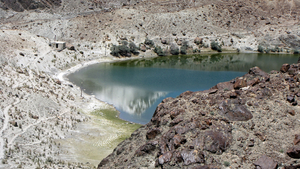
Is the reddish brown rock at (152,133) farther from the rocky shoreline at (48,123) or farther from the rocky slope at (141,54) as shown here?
the rocky shoreline at (48,123)

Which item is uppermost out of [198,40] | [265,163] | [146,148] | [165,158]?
[198,40]

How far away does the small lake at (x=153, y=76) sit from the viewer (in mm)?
39531

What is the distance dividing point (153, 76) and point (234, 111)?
1475 inches

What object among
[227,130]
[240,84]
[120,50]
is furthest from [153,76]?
[227,130]

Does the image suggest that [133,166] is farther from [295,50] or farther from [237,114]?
[295,50]

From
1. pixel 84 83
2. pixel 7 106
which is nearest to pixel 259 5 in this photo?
pixel 84 83

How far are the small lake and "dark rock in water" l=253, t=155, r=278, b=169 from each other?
70.3 feet

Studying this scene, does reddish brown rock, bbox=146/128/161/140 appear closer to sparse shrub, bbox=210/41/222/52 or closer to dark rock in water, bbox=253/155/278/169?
dark rock in water, bbox=253/155/278/169

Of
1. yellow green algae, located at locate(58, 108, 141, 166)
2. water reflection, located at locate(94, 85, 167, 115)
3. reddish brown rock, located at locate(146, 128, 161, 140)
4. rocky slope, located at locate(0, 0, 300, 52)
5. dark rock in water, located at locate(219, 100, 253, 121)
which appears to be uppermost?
rocky slope, located at locate(0, 0, 300, 52)

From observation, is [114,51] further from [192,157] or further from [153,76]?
[192,157]

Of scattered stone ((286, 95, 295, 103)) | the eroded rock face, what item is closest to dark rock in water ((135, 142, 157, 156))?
scattered stone ((286, 95, 295, 103))

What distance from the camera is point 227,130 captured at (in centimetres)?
1473

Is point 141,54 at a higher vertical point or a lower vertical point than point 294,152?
lower

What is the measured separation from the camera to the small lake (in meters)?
39.5
